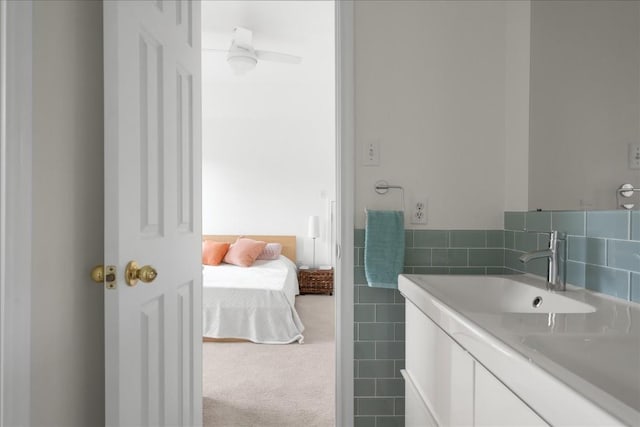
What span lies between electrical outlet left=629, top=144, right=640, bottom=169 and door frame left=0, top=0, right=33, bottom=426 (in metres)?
1.59

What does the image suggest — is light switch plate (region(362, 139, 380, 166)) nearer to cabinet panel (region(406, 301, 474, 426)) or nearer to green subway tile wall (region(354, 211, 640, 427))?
green subway tile wall (region(354, 211, 640, 427))

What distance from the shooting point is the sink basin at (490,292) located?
1235 millimetres

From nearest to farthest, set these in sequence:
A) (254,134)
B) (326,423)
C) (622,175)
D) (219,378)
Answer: (622,175), (326,423), (219,378), (254,134)

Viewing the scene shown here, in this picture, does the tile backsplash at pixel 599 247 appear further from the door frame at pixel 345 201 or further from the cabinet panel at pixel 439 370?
the door frame at pixel 345 201

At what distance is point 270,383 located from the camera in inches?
103

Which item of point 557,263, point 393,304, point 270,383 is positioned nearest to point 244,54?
point 393,304

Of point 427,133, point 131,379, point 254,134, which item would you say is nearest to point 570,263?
point 427,133

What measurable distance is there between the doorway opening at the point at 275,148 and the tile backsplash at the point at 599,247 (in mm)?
1958

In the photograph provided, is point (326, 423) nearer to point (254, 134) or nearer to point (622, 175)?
point (622, 175)

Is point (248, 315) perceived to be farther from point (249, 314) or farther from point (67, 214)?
point (67, 214)

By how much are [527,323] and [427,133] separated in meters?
1.10

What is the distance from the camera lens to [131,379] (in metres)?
1.11

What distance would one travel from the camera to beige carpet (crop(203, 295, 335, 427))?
217 cm

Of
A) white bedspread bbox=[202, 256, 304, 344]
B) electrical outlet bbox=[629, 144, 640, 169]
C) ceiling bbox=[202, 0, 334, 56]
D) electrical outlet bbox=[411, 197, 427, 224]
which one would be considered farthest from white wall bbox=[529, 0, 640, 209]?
white bedspread bbox=[202, 256, 304, 344]
